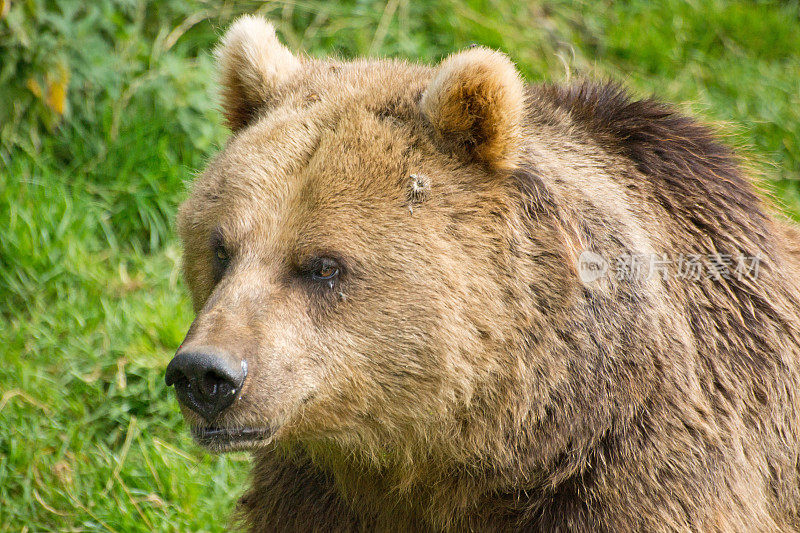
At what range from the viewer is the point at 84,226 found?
22.8ft

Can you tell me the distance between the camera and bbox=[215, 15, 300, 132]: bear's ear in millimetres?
4312

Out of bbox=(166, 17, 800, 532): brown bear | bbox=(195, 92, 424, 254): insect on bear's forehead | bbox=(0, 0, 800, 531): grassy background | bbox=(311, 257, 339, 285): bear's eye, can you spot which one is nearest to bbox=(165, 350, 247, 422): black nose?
bbox=(166, 17, 800, 532): brown bear

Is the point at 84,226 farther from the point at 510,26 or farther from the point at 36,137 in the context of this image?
the point at 510,26

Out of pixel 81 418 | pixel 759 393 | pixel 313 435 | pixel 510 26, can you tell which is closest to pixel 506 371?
pixel 313 435

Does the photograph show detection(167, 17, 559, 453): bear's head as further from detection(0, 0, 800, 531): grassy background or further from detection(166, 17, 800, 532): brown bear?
detection(0, 0, 800, 531): grassy background

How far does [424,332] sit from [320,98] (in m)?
1.17

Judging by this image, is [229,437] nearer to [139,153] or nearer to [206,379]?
[206,379]

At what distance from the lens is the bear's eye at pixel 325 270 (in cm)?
371

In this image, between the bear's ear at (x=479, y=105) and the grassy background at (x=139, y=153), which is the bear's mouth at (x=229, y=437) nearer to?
the bear's ear at (x=479, y=105)

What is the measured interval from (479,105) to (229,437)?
1.60 m

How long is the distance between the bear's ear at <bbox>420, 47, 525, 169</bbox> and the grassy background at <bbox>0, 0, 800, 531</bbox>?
1.12 metres

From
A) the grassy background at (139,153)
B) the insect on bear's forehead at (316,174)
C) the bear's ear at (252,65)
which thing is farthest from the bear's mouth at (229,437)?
the grassy background at (139,153)

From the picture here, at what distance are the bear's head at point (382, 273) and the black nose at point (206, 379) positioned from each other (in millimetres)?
18

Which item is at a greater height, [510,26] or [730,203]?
[730,203]
